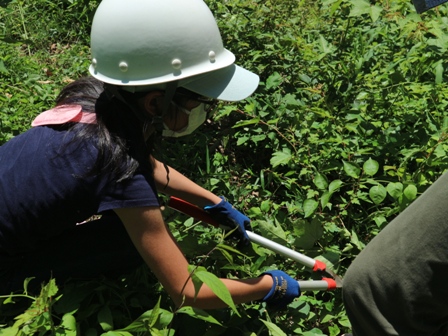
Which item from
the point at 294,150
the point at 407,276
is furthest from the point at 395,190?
the point at 407,276

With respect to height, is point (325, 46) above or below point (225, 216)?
above

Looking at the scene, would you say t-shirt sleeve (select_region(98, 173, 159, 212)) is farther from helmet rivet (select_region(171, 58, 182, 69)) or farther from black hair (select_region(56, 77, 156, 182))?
helmet rivet (select_region(171, 58, 182, 69))

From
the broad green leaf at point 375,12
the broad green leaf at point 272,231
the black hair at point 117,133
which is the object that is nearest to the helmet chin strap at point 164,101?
the black hair at point 117,133

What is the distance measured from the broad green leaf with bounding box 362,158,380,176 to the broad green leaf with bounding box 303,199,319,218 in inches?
9.8

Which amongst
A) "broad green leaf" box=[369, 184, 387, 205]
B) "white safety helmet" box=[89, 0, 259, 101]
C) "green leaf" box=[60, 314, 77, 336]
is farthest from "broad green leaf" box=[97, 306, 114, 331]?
"broad green leaf" box=[369, 184, 387, 205]

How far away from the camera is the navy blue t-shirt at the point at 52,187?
2.09 metres

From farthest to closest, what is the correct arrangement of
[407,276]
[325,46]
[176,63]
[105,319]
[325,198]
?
[325,46] < [325,198] < [105,319] < [176,63] < [407,276]

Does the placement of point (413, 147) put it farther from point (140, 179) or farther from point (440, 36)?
point (140, 179)

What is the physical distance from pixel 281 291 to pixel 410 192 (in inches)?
25.3

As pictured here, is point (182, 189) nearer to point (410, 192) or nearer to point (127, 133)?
point (127, 133)

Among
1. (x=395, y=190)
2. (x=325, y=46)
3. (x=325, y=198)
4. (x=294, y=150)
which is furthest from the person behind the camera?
(x=325, y=46)

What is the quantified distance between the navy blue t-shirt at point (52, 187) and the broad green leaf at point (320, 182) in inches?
40.0

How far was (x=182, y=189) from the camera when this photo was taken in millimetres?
2768

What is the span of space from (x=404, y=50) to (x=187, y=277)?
206 cm
